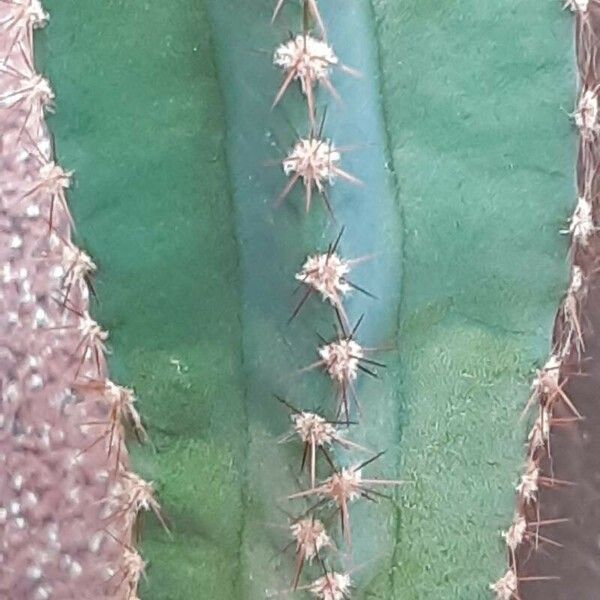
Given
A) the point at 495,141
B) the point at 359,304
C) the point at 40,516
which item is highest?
the point at 495,141

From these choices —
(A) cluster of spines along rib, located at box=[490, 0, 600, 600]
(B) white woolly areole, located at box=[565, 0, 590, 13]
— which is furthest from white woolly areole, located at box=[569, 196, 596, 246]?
(B) white woolly areole, located at box=[565, 0, 590, 13]

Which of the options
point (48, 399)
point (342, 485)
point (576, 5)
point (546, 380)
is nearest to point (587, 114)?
point (576, 5)

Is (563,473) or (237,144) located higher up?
(237,144)

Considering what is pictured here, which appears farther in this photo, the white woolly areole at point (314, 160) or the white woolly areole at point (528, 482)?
the white woolly areole at point (528, 482)

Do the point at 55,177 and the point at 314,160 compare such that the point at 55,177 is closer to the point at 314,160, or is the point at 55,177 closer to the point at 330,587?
the point at 314,160

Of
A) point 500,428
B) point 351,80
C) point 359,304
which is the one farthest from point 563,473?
point 351,80

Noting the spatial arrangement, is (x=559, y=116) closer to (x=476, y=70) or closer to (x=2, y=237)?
(x=476, y=70)

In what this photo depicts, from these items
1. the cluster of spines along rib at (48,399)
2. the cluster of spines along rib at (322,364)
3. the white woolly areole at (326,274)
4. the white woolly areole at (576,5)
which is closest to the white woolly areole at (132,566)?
the cluster of spines along rib at (48,399)

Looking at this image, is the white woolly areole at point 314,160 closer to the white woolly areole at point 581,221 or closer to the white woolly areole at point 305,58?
the white woolly areole at point 305,58
